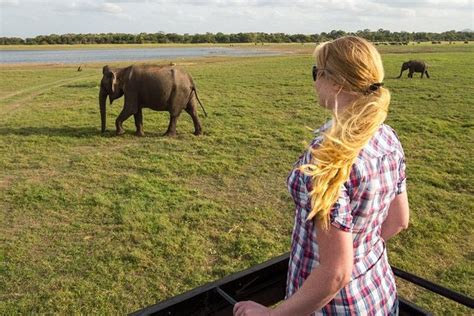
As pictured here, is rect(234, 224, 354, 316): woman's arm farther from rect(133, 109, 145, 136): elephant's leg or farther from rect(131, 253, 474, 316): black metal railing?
rect(133, 109, 145, 136): elephant's leg

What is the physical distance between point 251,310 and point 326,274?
327 millimetres

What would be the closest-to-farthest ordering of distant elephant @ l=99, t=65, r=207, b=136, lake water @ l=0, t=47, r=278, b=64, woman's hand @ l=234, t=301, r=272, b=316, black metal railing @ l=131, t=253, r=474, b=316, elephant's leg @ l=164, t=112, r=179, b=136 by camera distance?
woman's hand @ l=234, t=301, r=272, b=316
black metal railing @ l=131, t=253, r=474, b=316
distant elephant @ l=99, t=65, r=207, b=136
elephant's leg @ l=164, t=112, r=179, b=136
lake water @ l=0, t=47, r=278, b=64

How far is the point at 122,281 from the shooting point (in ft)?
14.3

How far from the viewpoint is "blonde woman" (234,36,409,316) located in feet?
4.65

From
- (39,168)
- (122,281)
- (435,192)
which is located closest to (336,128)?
(122,281)

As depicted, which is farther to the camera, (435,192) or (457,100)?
(457,100)

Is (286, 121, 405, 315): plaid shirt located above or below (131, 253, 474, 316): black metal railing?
above

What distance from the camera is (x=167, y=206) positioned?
6.06 meters

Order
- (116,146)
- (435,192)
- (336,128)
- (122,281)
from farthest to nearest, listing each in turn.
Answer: (116,146), (435,192), (122,281), (336,128)

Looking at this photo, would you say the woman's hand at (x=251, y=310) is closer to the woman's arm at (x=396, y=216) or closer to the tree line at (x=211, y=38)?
the woman's arm at (x=396, y=216)

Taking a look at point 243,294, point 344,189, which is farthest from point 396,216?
point 243,294

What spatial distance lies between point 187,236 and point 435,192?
142 inches

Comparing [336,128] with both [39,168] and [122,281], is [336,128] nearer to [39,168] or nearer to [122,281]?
[122,281]

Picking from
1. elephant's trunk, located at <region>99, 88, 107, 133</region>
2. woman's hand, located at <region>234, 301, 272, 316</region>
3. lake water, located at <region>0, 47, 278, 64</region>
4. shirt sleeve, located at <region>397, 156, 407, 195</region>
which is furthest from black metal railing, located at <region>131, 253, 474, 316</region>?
lake water, located at <region>0, 47, 278, 64</region>
